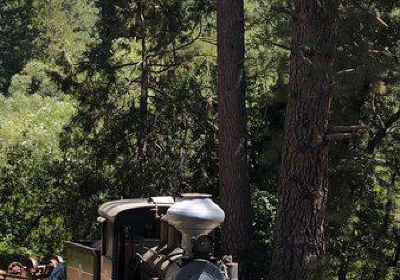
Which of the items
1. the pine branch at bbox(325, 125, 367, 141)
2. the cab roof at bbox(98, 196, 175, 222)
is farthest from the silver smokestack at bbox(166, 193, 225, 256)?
the pine branch at bbox(325, 125, 367, 141)

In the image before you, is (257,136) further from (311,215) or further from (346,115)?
(311,215)

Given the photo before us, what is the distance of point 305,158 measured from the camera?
12.2 metres

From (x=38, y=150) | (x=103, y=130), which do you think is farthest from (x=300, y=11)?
(x=38, y=150)

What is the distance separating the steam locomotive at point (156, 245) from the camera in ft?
30.7

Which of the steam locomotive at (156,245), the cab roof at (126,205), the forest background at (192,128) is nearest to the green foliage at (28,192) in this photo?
the forest background at (192,128)

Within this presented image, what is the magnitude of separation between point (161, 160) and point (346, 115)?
158 inches

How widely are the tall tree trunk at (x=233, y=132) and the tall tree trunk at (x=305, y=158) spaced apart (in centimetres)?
178

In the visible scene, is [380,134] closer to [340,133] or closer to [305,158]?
[340,133]

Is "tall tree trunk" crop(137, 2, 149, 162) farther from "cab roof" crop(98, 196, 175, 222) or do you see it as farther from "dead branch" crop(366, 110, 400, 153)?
"cab roof" crop(98, 196, 175, 222)

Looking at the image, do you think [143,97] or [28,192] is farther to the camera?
[28,192]

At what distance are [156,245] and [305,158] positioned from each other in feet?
8.48

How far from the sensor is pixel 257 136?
640 inches

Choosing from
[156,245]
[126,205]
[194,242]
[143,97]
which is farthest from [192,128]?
[194,242]

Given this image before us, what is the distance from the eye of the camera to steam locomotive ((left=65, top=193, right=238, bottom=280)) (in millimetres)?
9367
